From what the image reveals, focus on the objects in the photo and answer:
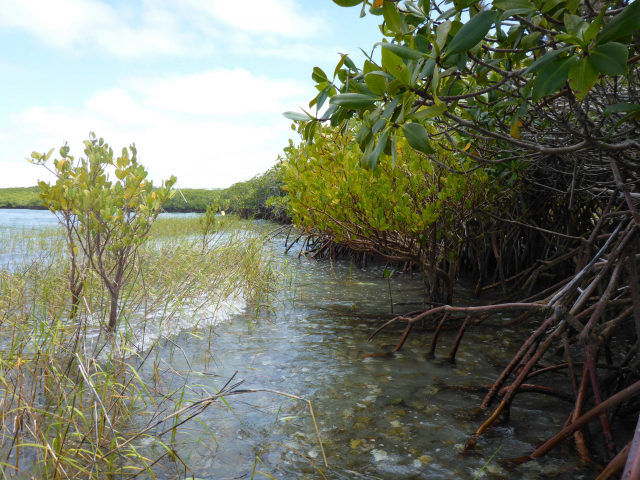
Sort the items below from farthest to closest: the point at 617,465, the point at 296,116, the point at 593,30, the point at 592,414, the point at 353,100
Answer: the point at 592,414 < the point at 296,116 < the point at 617,465 < the point at 353,100 < the point at 593,30

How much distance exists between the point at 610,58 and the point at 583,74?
6cm

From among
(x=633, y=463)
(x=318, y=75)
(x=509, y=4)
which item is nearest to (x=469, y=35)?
(x=509, y=4)

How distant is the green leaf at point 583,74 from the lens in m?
1.02

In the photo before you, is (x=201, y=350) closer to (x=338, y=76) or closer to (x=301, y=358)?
(x=301, y=358)

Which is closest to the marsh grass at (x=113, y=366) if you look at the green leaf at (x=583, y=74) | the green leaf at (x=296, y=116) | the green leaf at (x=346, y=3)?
the green leaf at (x=296, y=116)

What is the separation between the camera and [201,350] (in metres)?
3.46

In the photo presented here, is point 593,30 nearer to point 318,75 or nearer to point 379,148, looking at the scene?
point 379,148

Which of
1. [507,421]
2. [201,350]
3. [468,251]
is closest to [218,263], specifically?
[201,350]

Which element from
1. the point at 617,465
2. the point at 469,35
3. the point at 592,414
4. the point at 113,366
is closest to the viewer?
the point at 469,35

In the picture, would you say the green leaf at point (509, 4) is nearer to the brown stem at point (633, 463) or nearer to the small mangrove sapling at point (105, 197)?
the brown stem at point (633, 463)

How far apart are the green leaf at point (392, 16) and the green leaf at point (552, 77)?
0.44 metres

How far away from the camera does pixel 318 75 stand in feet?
5.50

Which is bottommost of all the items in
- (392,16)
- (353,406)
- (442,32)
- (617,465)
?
(353,406)

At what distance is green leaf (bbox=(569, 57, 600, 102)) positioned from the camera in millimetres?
1021
